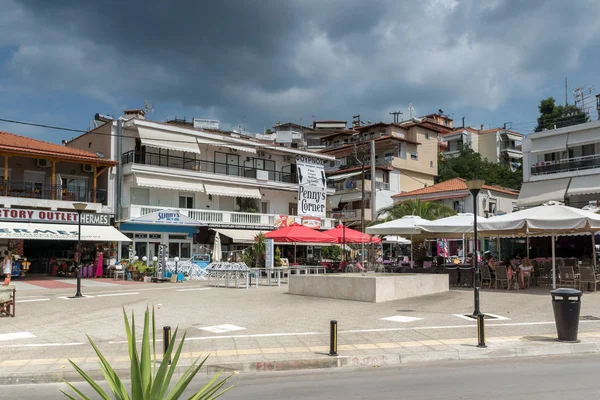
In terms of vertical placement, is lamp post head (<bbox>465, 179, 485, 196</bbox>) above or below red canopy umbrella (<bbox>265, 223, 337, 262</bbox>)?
above

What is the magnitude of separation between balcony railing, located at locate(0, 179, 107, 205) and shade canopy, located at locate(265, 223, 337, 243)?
42.9ft

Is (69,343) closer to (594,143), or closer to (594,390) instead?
(594,390)

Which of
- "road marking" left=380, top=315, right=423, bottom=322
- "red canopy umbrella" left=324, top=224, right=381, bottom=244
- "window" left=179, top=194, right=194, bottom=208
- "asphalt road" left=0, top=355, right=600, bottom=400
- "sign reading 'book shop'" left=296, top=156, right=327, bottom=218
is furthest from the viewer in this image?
"sign reading 'book shop'" left=296, top=156, right=327, bottom=218

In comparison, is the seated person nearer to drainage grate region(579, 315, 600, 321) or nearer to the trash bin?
drainage grate region(579, 315, 600, 321)

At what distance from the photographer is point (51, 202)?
29672 mm

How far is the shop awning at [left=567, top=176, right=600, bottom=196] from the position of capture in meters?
34.2

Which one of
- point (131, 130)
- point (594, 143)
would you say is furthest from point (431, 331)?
point (594, 143)

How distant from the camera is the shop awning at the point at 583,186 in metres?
34.2

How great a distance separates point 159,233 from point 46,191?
7.06 meters

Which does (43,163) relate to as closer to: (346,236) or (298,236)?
(298,236)

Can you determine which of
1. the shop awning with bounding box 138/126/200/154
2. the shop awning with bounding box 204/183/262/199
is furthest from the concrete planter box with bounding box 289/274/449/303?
the shop awning with bounding box 204/183/262/199

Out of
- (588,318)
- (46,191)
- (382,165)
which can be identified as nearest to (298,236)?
(588,318)

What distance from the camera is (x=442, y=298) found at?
17125mm

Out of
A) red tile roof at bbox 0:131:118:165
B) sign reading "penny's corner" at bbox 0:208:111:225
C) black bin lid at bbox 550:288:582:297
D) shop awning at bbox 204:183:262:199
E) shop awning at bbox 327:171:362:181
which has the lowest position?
black bin lid at bbox 550:288:582:297
